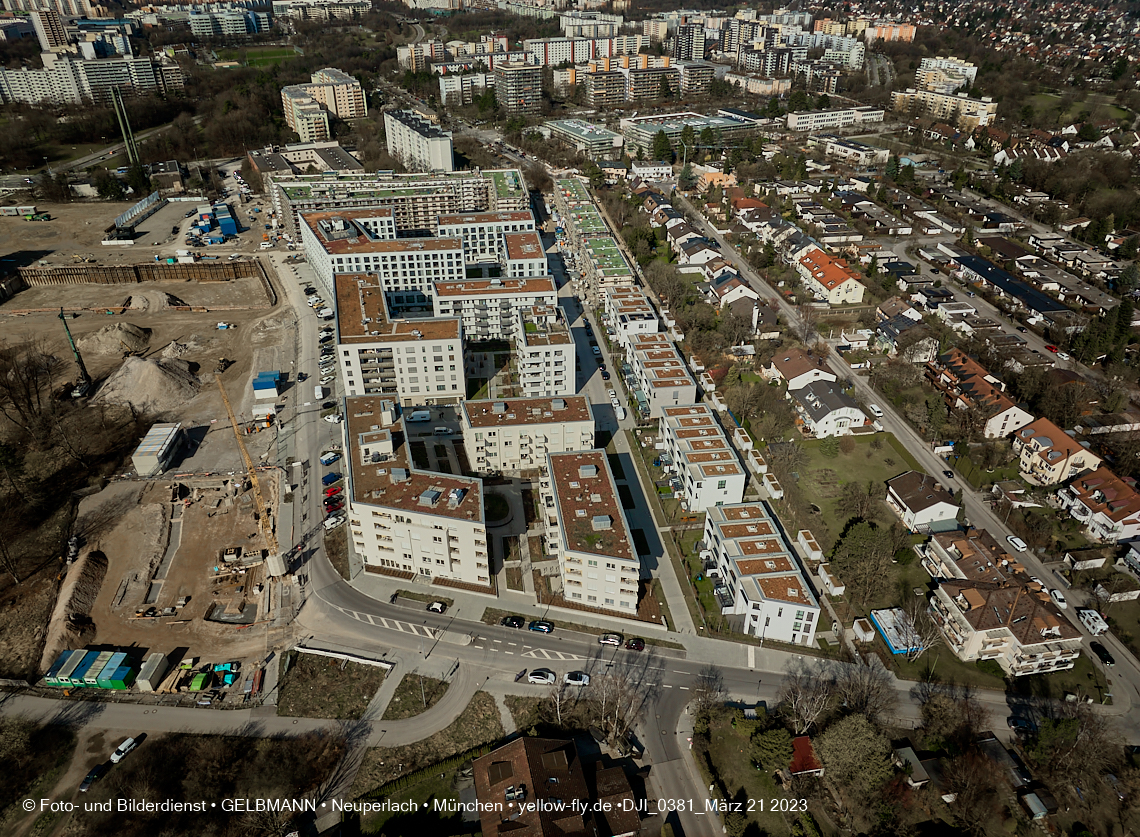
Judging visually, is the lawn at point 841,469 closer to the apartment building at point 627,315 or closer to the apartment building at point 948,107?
the apartment building at point 627,315

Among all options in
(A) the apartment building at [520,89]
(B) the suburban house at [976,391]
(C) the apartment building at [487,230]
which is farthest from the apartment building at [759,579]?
(A) the apartment building at [520,89]

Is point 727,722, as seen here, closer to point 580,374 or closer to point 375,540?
point 375,540

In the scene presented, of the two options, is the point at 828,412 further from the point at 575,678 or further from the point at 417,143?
the point at 417,143

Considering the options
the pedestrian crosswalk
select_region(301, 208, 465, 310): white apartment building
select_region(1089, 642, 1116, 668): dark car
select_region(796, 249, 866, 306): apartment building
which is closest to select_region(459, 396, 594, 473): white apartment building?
the pedestrian crosswalk

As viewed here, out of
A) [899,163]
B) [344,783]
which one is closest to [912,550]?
[344,783]

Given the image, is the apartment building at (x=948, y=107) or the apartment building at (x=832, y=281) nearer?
the apartment building at (x=832, y=281)

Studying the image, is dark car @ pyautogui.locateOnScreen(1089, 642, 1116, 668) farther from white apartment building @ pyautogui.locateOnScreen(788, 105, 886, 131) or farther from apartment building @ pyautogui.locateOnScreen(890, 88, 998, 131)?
white apartment building @ pyautogui.locateOnScreen(788, 105, 886, 131)
